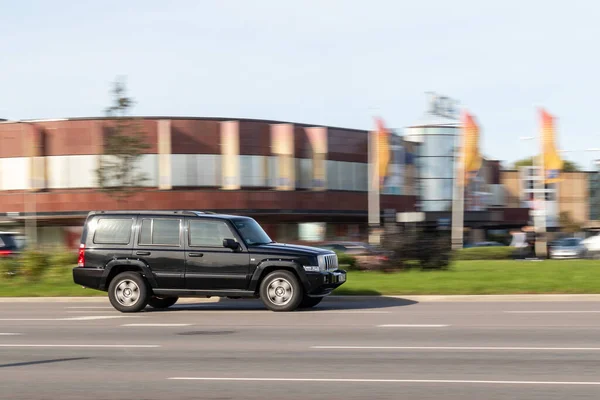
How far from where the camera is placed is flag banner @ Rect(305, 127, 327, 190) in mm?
70688

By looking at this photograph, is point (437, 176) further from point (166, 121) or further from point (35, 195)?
point (35, 195)

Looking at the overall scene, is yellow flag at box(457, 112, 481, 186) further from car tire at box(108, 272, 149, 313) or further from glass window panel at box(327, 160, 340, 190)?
car tire at box(108, 272, 149, 313)

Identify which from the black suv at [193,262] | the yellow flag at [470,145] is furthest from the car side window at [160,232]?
the yellow flag at [470,145]

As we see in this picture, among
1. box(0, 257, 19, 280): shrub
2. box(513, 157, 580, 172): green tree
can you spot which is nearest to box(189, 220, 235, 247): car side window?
box(0, 257, 19, 280): shrub

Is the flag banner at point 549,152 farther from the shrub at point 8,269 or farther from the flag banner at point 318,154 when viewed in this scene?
the shrub at point 8,269

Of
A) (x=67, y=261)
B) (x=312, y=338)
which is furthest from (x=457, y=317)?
(x=67, y=261)

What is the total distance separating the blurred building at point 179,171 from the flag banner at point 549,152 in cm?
2239

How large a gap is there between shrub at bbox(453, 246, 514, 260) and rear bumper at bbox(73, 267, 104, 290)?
A: 88.3ft

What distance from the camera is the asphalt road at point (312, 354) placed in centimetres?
872

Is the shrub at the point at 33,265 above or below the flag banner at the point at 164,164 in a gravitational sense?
below

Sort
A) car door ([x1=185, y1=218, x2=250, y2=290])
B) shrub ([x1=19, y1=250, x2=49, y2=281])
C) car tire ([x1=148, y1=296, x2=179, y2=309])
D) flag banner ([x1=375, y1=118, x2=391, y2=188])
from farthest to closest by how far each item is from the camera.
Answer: flag banner ([x1=375, y1=118, x2=391, y2=188])
shrub ([x1=19, y1=250, x2=49, y2=281])
car tire ([x1=148, y1=296, x2=179, y2=309])
car door ([x1=185, y1=218, x2=250, y2=290])

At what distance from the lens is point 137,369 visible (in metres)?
10.2

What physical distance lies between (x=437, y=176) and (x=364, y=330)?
233 ft

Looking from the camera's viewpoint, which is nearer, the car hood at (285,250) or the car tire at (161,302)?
the car hood at (285,250)
